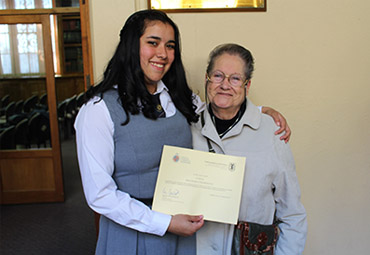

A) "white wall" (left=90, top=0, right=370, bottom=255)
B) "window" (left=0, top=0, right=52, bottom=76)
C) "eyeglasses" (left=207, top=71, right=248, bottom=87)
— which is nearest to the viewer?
"eyeglasses" (left=207, top=71, right=248, bottom=87)

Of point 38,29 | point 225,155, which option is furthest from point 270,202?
point 38,29

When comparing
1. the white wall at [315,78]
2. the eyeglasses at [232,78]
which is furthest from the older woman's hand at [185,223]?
the white wall at [315,78]

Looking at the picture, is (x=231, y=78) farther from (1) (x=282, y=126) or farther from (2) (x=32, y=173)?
(2) (x=32, y=173)

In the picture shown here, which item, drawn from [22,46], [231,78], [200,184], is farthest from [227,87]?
[22,46]

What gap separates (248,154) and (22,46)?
4349 millimetres

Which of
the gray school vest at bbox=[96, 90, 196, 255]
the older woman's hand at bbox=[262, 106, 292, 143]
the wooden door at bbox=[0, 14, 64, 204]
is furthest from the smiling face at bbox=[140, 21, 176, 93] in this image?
the wooden door at bbox=[0, 14, 64, 204]

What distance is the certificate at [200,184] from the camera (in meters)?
1.26

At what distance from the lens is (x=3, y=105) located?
4.75m

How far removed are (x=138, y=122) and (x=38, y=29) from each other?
3541 mm

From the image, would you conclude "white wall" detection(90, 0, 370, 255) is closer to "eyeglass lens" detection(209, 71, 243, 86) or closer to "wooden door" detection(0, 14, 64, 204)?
"eyeglass lens" detection(209, 71, 243, 86)

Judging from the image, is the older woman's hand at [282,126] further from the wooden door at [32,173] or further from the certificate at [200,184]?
the wooden door at [32,173]

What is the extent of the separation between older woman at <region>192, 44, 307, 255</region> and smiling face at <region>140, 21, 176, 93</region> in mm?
196

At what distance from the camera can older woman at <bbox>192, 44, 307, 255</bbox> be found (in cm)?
134

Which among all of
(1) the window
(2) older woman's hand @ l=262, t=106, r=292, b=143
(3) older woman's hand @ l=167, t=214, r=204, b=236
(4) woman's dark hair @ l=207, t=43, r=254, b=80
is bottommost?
(3) older woman's hand @ l=167, t=214, r=204, b=236
